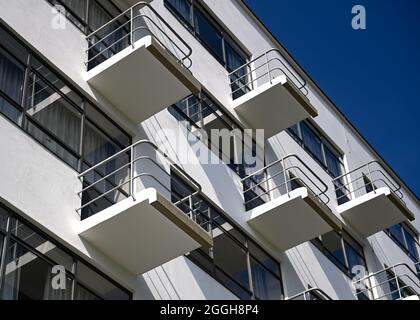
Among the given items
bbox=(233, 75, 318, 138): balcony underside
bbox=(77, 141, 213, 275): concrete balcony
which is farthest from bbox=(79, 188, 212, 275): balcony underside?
bbox=(233, 75, 318, 138): balcony underside

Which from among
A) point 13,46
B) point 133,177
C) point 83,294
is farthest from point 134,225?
point 13,46

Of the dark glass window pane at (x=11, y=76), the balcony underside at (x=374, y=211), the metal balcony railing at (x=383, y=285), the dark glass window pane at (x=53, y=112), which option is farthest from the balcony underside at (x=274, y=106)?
the dark glass window pane at (x=11, y=76)

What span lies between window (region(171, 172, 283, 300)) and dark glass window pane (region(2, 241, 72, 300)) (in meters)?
3.60

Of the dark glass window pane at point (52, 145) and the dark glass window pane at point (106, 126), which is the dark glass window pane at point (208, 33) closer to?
the dark glass window pane at point (106, 126)

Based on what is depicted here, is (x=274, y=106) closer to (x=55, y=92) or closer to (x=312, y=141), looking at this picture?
(x=312, y=141)

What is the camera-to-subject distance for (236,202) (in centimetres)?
1845

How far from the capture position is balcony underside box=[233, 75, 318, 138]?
20.2 m

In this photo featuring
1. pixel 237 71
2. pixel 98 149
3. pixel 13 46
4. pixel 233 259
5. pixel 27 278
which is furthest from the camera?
pixel 237 71

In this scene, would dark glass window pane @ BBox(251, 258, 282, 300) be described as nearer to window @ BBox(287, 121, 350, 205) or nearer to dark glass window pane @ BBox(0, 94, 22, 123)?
window @ BBox(287, 121, 350, 205)

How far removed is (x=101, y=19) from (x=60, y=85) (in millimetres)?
2657

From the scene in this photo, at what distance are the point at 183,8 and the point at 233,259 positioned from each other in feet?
20.0

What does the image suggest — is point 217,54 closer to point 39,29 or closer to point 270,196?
point 270,196

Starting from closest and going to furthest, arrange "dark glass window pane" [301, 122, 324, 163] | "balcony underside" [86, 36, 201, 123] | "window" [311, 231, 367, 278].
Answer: "balcony underside" [86, 36, 201, 123] < "window" [311, 231, 367, 278] < "dark glass window pane" [301, 122, 324, 163]

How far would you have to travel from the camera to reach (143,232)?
1379 cm
